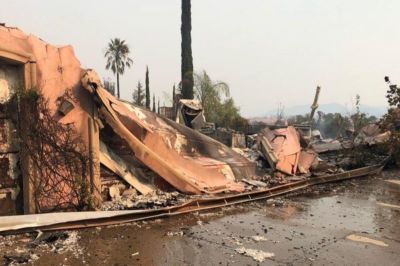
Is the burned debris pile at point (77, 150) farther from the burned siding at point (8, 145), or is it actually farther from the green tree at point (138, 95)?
the green tree at point (138, 95)

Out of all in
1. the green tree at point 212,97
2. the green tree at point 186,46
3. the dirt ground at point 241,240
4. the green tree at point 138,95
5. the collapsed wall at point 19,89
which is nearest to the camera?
the dirt ground at point 241,240

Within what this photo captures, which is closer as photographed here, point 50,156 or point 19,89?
point 19,89

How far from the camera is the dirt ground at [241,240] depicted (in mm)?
5027

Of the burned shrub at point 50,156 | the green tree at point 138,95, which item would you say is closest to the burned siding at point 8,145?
the burned shrub at point 50,156

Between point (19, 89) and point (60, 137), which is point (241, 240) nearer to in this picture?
point (60, 137)

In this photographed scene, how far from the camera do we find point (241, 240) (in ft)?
19.1

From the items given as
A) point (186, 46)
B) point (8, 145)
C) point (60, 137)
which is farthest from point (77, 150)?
point (186, 46)

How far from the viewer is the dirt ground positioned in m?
5.03

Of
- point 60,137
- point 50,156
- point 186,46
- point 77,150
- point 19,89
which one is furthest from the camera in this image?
point 186,46

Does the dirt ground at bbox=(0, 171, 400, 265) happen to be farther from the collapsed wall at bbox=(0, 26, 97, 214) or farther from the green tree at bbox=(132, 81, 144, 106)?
the green tree at bbox=(132, 81, 144, 106)

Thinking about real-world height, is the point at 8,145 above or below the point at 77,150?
above

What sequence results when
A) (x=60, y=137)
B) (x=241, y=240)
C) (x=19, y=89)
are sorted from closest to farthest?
(x=241, y=240) → (x=19, y=89) → (x=60, y=137)

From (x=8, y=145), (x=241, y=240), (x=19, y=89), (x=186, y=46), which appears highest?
(x=186, y=46)

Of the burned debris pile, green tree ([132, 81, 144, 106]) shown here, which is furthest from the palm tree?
the burned debris pile
